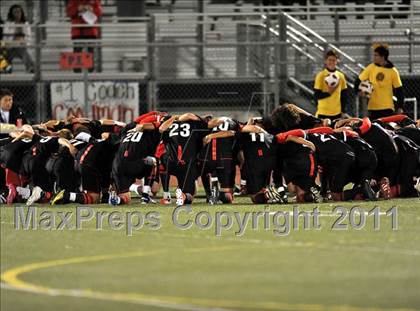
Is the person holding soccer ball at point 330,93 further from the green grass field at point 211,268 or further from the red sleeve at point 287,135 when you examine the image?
the green grass field at point 211,268

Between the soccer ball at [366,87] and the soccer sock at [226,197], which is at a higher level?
the soccer ball at [366,87]

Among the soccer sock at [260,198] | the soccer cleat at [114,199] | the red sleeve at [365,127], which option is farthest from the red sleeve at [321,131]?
the soccer cleat at [114,199]

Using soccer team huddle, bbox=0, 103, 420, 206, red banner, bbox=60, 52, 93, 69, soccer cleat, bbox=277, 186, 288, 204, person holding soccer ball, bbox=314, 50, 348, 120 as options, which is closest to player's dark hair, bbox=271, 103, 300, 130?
soccer team huddle, bbox=0, 103, 420, 206

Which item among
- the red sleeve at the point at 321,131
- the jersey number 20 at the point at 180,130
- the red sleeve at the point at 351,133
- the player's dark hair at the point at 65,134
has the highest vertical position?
the jersey number 20 at the point at 180,130

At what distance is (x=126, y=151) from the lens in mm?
16016

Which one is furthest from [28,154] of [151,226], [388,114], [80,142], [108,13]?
[108,13]

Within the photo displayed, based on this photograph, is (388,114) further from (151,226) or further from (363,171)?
(151,226)

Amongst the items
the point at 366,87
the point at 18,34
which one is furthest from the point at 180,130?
the point at 18,34

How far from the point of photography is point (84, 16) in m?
25.6

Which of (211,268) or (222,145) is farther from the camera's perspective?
(222,145)

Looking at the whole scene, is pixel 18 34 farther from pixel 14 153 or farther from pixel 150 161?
pixel 150 161

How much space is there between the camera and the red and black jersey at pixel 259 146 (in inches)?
620

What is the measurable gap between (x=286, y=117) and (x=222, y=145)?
1032 millimetres

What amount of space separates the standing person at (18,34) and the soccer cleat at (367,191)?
10.2 metres
